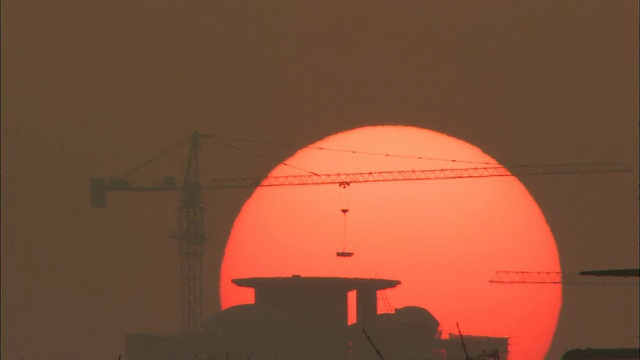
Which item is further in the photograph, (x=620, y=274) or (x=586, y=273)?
(x=586, y=273)

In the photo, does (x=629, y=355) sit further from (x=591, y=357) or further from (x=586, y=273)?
(x=586, y=273)

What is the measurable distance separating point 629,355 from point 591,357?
0.22 metres

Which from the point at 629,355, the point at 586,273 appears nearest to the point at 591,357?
the point at 629,355

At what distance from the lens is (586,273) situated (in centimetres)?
1076

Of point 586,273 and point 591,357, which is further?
point 586,273

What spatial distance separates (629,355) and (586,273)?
43.2 inches

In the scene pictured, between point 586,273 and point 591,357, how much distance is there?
1058mm

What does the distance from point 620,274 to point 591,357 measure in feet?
1.77

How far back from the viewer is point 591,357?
9805mm

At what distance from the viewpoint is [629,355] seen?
975 centimetres

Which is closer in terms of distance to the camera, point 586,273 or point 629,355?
point 629,355

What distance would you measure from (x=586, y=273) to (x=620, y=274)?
81 centimetres
